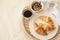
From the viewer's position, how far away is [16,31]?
1.12 meters

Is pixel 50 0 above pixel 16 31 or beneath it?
above

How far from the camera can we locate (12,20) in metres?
1.16

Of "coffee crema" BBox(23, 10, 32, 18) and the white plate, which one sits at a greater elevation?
"coffee crema" BBox(23, 10, 32, 18)

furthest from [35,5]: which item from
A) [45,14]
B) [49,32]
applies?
[49,32]

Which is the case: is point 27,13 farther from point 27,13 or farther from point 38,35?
point 38,35

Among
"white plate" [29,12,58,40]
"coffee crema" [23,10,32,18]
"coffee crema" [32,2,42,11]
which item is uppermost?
"coffee crema" [32,2,42,11]

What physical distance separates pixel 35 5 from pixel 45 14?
0.09m

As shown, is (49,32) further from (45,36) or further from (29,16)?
(29,16)

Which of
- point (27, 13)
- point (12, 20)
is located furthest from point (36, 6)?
point (12, 20)

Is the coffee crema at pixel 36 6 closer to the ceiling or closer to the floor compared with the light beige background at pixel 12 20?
closer to the ceiling

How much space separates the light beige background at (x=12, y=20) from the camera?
111 cm

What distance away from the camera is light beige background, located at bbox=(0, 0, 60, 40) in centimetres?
111

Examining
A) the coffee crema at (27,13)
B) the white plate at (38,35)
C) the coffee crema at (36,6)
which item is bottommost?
the white plate at (38,35)

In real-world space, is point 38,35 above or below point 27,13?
below
